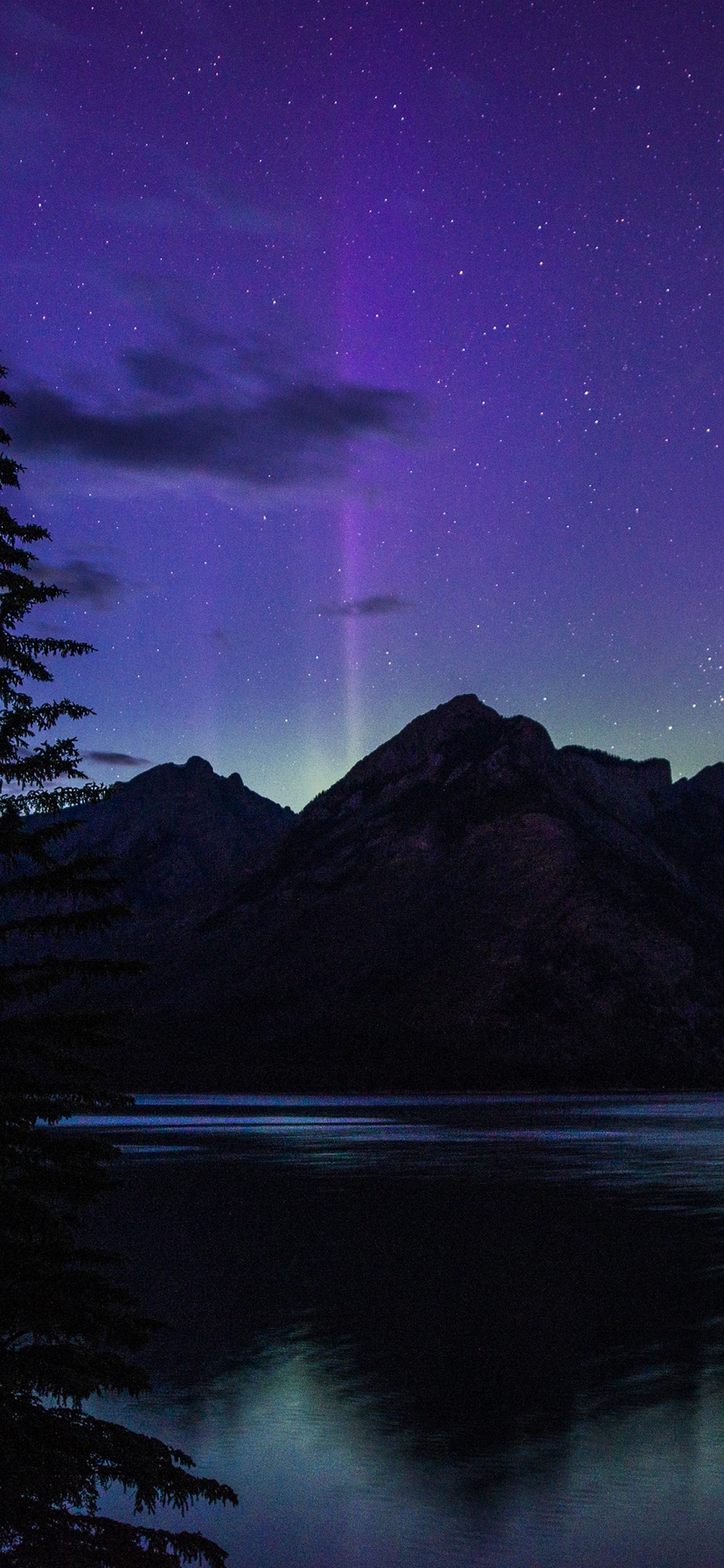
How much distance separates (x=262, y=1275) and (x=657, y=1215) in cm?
1964

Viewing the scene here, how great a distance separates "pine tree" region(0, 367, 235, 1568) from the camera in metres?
13.6

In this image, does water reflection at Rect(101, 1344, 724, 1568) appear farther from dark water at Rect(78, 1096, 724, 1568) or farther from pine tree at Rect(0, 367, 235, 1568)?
pine tree at Rect(0, 367, 235, 1568)

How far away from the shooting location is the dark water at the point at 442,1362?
20344 millimetres

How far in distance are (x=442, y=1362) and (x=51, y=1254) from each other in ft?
58.4

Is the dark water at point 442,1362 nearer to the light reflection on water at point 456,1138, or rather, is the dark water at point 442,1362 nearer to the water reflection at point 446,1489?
the water reflection at point 446,1489

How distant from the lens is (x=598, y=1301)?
38688mm

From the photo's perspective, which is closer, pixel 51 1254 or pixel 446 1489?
pixel 51 1254

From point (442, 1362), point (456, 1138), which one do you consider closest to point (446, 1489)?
point (442, 1362)

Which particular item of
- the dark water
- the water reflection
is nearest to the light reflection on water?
the dark water

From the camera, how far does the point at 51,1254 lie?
15.0 m

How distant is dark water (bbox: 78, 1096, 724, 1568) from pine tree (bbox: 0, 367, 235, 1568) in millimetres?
5379

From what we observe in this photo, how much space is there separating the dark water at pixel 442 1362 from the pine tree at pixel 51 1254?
5379 mm

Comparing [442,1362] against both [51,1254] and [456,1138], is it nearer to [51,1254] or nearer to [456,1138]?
[51,1254]

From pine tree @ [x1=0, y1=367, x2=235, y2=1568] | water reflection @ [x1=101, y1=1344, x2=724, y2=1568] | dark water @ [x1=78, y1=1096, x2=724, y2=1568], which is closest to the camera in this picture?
pine tree @ [x1=0, y1=367, x2=235, y2=1568]
